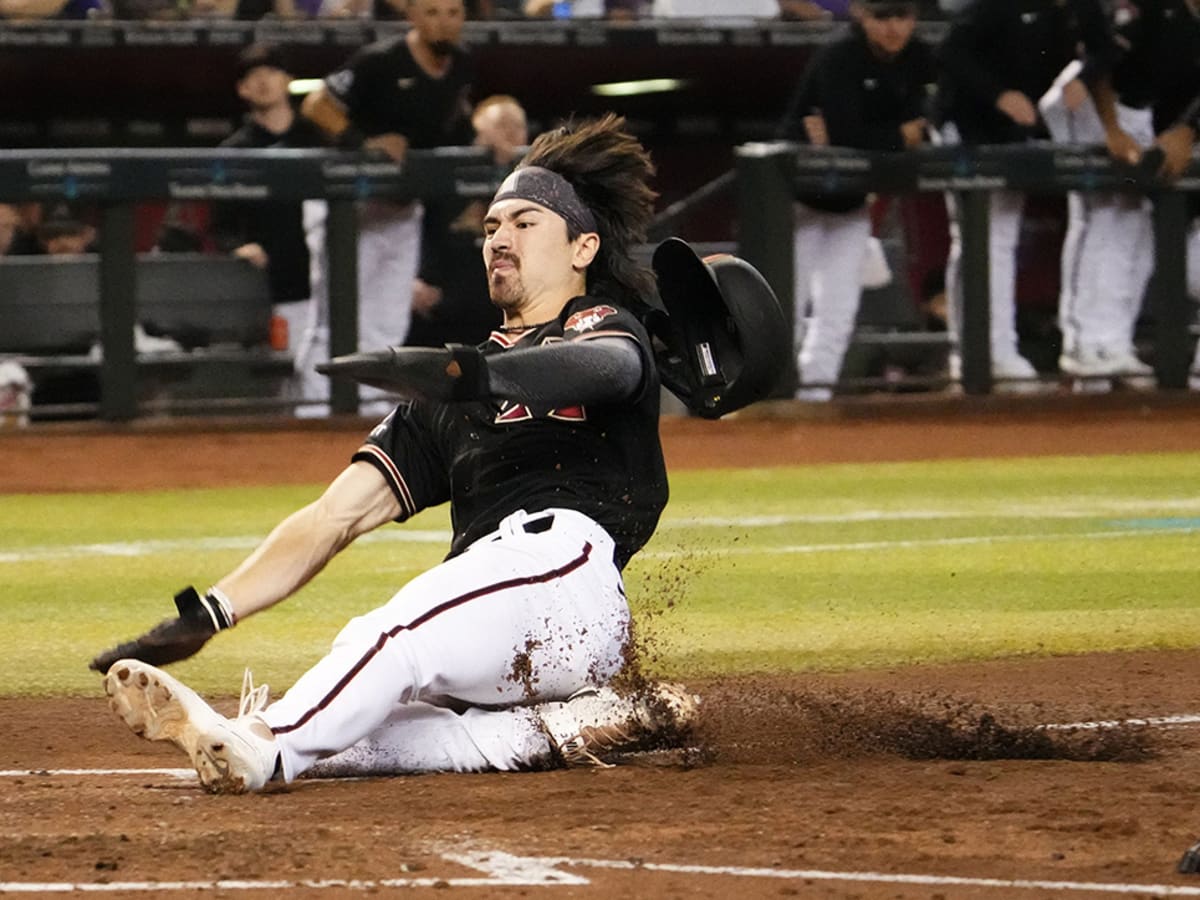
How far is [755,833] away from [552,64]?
37.0 feet

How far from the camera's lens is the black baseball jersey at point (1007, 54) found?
1320cm

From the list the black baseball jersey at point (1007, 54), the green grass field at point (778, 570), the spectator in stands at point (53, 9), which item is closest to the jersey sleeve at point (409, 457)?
the green grass field at point (778, 570)

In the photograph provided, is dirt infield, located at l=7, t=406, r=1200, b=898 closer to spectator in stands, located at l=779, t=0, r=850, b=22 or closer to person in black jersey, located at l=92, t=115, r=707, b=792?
person in black jersey, located at l=92, t=115, r=707, b=792

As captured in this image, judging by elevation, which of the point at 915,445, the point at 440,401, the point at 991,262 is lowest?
the point at 915,445

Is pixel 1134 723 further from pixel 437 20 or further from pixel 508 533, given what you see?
pixel 437 20

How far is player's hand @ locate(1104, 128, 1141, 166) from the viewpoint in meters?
13.9

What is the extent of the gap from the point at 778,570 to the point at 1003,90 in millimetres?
5890

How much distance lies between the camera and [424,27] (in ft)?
40.4

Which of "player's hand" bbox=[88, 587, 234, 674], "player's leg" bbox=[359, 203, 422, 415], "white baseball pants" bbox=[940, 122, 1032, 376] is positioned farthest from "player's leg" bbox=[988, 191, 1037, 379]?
"player's hand" bbox=[88, 587, 234, 674]

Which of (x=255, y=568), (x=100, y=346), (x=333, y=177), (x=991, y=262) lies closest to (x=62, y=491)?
(x=100, y=346)

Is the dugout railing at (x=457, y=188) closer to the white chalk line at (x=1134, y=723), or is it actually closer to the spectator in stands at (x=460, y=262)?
the spectator in stands at (x=460, y=262)

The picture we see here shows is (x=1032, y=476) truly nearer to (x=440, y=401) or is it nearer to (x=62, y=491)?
(x=62, y=491)

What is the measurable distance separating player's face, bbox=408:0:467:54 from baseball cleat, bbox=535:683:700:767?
26.0 feet

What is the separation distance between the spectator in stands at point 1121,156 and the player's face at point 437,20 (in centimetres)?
396
